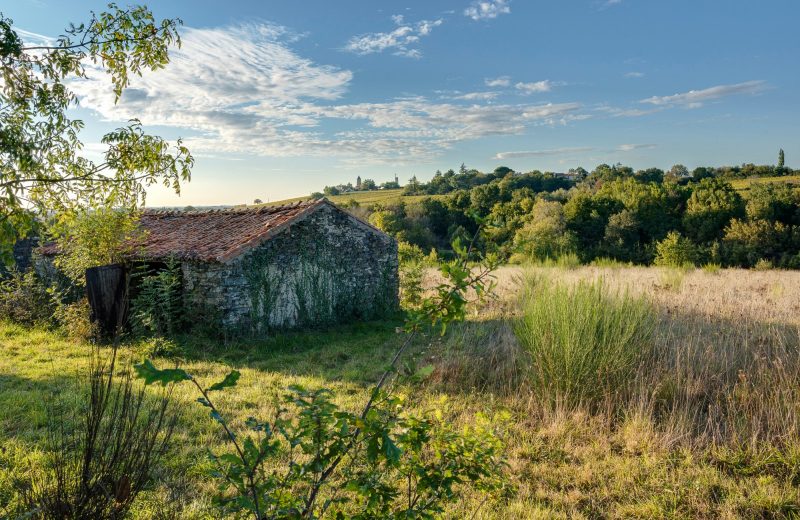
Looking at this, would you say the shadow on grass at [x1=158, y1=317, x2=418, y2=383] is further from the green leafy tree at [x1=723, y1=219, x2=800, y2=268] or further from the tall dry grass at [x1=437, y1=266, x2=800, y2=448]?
the green leafy tree at [x1=723, y1=219, x2=800, y2=268]

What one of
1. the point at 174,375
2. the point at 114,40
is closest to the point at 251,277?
the point at 114,40

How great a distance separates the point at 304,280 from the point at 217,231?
2.95m

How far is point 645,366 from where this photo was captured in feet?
20.5

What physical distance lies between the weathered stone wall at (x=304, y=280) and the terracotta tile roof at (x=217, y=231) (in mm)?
282

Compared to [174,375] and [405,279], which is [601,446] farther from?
[405,279]

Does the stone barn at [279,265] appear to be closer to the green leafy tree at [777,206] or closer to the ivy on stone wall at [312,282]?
the ivy on stone wall at [312,282]

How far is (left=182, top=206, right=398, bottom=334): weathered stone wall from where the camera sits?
1145 centimetres

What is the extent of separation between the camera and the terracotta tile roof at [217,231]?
38.1 ft

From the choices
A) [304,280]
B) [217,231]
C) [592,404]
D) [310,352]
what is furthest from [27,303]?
[592,404]

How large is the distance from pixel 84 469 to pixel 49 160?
5081 mm

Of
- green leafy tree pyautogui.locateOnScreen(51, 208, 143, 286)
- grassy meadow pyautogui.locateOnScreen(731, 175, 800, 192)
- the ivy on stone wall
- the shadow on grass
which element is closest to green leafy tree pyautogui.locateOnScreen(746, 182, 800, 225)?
grassy meadow pyautogui.locateOnScreen(731, 175, 800, 192)

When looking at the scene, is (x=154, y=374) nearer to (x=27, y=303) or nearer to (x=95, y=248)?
(x=95, y=248)

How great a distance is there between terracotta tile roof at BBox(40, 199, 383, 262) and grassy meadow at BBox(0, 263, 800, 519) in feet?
10.2

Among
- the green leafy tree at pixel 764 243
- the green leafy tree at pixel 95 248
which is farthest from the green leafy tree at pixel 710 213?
the green leafy tree at pixel 95 248
